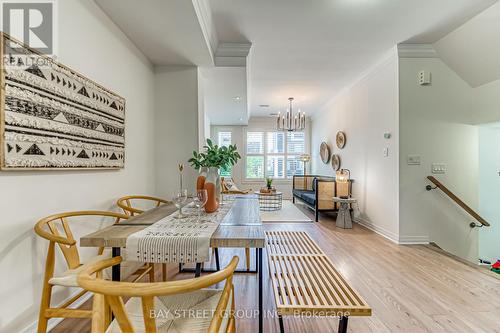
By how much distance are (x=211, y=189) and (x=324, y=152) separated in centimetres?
547

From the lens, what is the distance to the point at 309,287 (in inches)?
55.8

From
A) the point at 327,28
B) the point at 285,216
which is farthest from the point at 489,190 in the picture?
the point at 327,28

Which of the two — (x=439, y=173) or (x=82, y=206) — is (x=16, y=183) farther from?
(x=439, y=173)

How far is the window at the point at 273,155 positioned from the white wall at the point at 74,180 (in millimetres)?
5353

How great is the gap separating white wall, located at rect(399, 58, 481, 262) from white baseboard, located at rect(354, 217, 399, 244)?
16 cm

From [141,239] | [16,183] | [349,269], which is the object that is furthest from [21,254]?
[349,269]

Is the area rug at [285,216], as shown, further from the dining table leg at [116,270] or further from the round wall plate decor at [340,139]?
the dining table leg at [116,270]

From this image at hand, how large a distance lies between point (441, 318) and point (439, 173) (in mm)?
2380

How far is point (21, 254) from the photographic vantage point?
4.69 ft

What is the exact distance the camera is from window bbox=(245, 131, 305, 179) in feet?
27.1

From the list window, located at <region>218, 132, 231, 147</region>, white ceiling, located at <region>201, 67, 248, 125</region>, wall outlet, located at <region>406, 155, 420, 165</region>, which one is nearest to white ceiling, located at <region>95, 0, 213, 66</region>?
white ceiling, located at <region>201, 67, 248, 125</region>

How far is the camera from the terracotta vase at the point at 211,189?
5.73 feet

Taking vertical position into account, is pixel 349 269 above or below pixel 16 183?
below

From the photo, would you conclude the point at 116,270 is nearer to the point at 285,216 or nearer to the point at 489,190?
the point at 285,216
